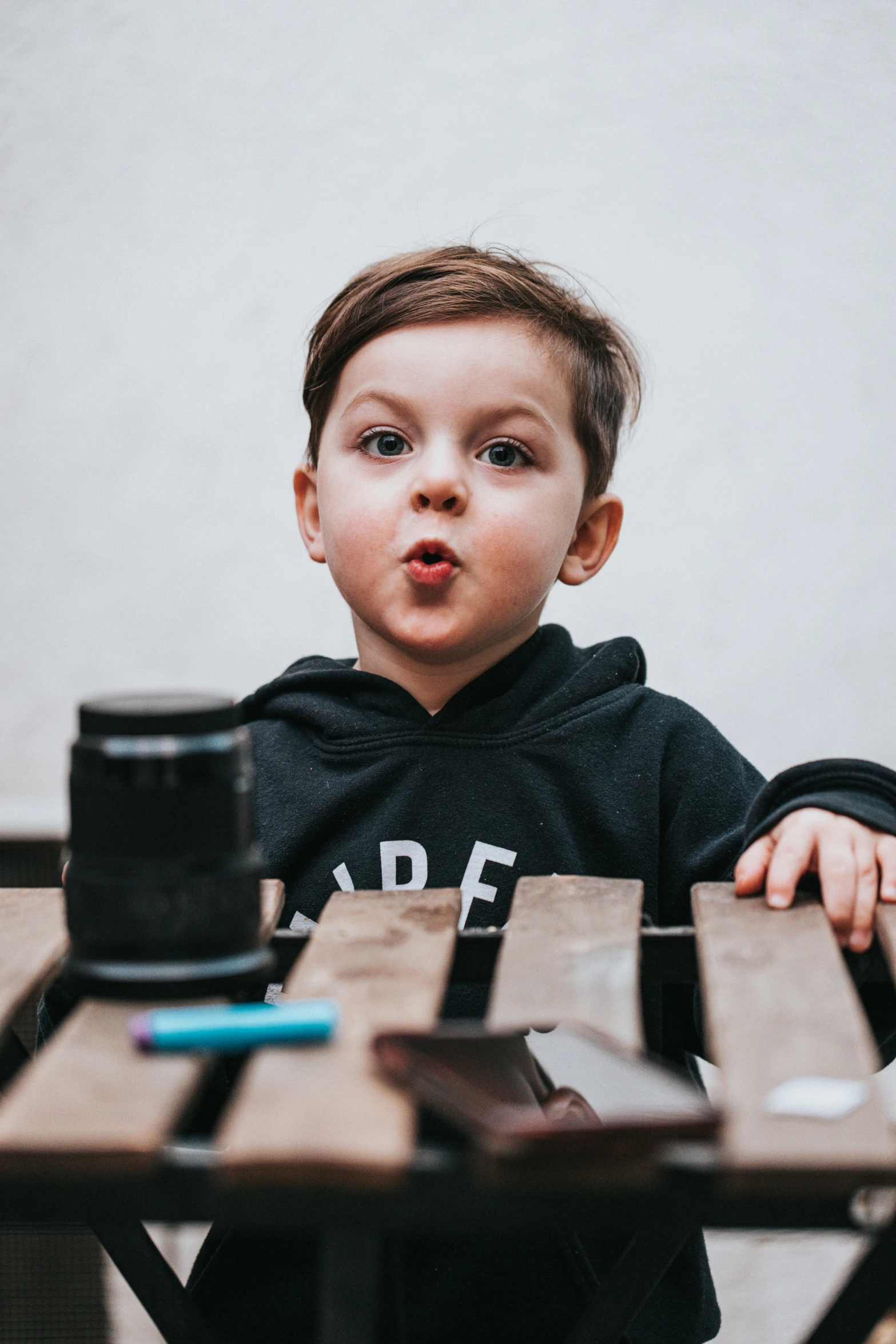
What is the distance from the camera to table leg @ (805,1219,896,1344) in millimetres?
714

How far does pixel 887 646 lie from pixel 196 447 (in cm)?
100

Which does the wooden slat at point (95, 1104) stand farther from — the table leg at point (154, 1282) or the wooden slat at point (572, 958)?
the table leg at point (154, 1282)

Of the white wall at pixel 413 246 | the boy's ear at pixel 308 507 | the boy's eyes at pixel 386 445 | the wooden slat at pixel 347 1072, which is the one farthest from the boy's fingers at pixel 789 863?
the white wall at pixel 413 246

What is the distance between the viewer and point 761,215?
1.95 metres

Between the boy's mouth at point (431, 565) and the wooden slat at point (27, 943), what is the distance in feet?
1.43

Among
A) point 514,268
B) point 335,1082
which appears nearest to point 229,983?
point 335,1082

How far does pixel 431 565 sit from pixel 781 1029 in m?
0.69

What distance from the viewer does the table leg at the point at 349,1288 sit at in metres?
0.59

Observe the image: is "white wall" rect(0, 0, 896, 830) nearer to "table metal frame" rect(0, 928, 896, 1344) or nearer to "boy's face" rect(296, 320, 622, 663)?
"boy's face" rect(296, 320, 622, 663)

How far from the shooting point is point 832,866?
38.7 inches

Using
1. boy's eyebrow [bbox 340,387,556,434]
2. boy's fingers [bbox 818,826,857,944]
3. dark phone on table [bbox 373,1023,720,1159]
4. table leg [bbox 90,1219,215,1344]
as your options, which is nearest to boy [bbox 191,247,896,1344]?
boy's eyebrow [bbox 340,387,556,434]

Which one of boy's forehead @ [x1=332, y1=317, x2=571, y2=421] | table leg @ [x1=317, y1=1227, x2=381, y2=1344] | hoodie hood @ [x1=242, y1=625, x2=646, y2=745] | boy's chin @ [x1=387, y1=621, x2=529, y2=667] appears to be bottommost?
table leg @ [x1=317, y1=1227, x2=381, y2=1344]

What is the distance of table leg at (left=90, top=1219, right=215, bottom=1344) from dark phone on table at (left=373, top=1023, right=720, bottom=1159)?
40cm

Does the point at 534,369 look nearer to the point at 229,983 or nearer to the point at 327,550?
the point at 327,550
